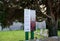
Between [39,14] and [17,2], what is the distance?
104 centimetres

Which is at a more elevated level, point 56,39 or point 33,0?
point 33,0

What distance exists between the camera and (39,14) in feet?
26.1

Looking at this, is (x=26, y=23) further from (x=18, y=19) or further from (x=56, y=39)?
(x=18, y=19)

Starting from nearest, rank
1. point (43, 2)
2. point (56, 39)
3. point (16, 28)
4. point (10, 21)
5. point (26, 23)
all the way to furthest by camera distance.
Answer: point (26, 23)
point (56, 39)
point (43, 2)
point (10, 21)
point (16, 28)

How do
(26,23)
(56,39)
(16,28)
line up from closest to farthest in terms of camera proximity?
(26,23)
(56,39)
(16,28)

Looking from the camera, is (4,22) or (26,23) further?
(4,22)

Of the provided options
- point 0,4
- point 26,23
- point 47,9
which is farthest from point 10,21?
point 26,23

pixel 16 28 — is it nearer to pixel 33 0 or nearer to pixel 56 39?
pixel 33 0

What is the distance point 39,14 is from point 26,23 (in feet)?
7.01

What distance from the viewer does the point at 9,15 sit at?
25.8 feet

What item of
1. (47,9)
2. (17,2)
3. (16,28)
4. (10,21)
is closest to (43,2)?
(47,9)

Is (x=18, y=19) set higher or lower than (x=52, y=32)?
higher

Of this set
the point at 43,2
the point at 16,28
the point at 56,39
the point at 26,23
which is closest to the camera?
the point at 26,23

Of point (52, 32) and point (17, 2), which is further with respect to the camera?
point (52, 32)
